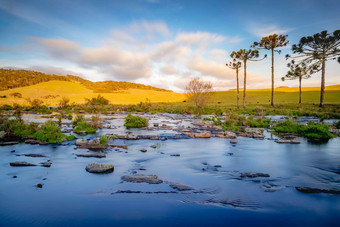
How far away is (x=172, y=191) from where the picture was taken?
22.0 ft

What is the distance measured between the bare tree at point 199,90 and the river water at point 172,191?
27557 mm

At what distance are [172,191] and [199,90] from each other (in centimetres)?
3291

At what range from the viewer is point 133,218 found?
530cm

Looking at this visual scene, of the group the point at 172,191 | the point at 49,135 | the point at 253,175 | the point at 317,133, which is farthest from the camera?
the point at 317,133

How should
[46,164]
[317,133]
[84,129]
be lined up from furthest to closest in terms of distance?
[84,129]
[317,133]
[46,164]

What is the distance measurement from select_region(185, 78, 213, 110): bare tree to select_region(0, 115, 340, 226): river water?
2756 centimetres

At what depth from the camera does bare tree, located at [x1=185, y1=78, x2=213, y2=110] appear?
38250mm

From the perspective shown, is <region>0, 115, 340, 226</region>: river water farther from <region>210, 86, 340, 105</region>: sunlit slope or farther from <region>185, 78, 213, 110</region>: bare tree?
<region>210, 86, 340, 105</region>: sunlit slope

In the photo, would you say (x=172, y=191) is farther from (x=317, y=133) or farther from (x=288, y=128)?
(x=288, y=128)

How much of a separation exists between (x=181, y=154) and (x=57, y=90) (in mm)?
105258

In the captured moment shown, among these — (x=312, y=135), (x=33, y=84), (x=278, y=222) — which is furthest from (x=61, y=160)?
(x=33, y=84)

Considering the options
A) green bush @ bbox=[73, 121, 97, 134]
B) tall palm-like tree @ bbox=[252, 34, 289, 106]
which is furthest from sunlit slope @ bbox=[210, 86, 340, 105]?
green bush @ bbox=[73, 121, 97, 134]

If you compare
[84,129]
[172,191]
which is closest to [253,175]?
[172,191]

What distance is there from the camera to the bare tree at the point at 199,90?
3825 cm
